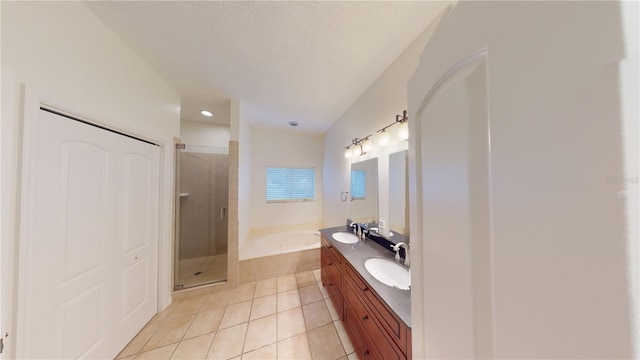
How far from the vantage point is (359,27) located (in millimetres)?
1289

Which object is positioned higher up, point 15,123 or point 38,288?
point 15,123

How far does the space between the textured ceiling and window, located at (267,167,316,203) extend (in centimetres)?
163

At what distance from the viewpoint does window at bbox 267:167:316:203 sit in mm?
3508

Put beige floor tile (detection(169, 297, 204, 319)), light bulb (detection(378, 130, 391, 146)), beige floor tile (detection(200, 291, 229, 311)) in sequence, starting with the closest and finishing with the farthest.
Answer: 1. light bulb (detection(378, 130, 391, 146))
2. beige floor tile (detection(169, 297, 204, 319))
3. beige floor tile (detection(200, 291, 229, 311))

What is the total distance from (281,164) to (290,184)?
0.44 m

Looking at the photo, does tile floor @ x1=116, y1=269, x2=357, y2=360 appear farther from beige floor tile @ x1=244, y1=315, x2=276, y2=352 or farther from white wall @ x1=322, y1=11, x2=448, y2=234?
white wall @ x1=322, y1=11, x2=448, y2=234

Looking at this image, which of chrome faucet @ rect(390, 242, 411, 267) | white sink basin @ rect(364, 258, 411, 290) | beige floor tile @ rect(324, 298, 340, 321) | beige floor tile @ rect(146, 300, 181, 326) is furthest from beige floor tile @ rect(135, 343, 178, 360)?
chrome faucet @ rect(390, 242, 411, 267)

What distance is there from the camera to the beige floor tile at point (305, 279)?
7.84 ft

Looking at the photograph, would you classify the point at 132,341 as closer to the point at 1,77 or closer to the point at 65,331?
the point at 65,331

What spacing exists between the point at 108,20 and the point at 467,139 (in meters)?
2.26

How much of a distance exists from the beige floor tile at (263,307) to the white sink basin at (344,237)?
3.34 ft

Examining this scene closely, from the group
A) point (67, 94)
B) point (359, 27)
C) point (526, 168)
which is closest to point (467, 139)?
point (526, 168)

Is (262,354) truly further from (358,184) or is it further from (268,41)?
(268,41)

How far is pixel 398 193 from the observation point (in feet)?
5.28
